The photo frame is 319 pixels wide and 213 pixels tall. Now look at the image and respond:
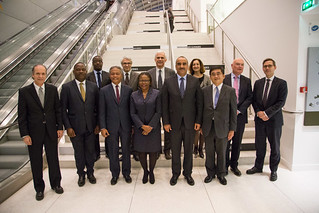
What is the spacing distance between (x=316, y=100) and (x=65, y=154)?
170 inches

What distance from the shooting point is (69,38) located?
18.6ft

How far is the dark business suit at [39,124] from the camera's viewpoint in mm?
2215

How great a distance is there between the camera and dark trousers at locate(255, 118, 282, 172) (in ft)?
8.88

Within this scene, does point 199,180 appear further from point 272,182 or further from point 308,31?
point 308,31

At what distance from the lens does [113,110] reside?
99.0 inches

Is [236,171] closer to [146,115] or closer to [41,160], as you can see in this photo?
[146,115]

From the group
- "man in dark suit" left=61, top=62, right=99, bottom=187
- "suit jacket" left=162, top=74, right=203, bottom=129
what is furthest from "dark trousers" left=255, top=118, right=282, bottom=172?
"man in dark suit" left=61, top=62, right=99, bottom=187

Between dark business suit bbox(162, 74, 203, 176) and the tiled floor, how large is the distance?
602mm

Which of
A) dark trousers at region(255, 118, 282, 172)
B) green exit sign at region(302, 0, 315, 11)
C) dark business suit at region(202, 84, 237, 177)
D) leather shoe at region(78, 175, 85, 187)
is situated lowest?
leather shoe at region(78, 175, 85, 187)

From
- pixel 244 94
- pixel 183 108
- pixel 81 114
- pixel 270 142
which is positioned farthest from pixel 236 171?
pixel 81 114

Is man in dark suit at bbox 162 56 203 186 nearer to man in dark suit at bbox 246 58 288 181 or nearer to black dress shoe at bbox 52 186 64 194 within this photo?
man in dark suit at bbox 246 58 288 181

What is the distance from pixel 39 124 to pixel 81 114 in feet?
1.61

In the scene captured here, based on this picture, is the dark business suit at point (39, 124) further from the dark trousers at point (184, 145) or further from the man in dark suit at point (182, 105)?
the dark trousers at point (184, 145)

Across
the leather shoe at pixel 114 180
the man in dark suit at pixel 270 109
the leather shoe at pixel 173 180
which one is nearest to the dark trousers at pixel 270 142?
the man in dark suit at pixel 270 109
